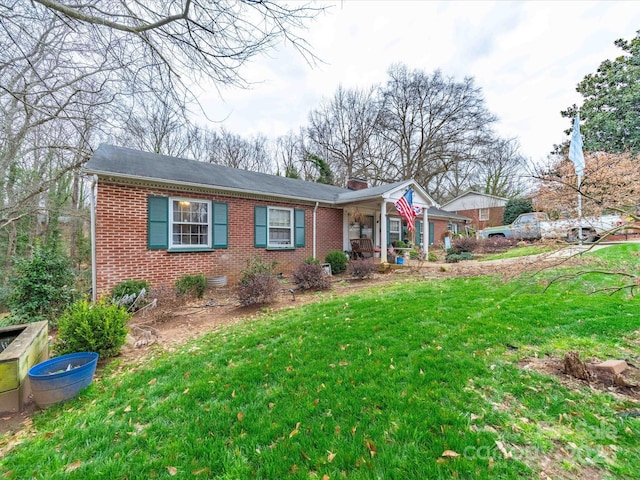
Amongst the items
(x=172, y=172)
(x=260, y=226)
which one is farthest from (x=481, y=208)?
(x=172, y=172)

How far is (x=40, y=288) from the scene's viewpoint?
5.19m

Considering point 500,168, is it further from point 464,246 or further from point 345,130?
point 464,246

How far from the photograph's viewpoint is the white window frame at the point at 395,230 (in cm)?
1464

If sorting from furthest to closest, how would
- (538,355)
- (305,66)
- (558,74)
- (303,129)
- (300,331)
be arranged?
(303,129)
(558,74)
(300,331)
(305,66)
(538,355)

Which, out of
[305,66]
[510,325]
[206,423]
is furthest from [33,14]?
[510,325]

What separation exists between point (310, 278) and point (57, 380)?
209 inches

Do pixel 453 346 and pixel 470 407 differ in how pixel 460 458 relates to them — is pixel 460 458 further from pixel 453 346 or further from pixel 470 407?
pixel 453 346

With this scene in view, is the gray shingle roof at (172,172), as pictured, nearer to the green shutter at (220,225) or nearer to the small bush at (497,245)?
the green shutter at (220,225)

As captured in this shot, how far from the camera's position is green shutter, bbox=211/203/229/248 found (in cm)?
842

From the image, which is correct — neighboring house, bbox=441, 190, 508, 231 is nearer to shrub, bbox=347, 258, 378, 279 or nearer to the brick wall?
shrub, bbox=347, 258, 378, 279

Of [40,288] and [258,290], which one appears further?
[258,290]

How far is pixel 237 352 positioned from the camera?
379 centimetres

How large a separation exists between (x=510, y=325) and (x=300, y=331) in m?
3.09

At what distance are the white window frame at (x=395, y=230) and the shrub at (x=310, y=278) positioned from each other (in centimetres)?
773
